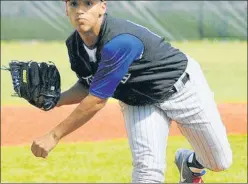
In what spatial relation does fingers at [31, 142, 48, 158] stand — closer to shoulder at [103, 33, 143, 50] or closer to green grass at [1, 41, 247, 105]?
shoulder at [103, 33, 143, 50]

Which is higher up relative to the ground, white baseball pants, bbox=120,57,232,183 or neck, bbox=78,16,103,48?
neck, bbox=78,16,103,48

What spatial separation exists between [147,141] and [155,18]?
16.5 m

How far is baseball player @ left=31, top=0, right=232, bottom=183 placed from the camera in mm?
3873

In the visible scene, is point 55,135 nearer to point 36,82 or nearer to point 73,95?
point 36,82

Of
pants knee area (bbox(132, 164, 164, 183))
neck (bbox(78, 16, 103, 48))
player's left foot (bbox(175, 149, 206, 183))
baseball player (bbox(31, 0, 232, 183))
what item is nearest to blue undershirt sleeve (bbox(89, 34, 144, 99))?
baseball player (bbox(31, 0, 232, 183))

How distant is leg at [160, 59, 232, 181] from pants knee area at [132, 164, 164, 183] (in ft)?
1.17

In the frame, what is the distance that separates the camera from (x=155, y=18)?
20.5 metres

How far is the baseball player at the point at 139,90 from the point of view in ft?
12.7

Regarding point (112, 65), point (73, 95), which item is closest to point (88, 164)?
point (73, 95)

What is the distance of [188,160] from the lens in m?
5.02

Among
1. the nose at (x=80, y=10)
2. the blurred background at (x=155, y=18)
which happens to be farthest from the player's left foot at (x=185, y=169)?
the blurred background at (x=155, y=18)

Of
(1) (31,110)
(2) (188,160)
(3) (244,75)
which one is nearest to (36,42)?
(3) (244,75)

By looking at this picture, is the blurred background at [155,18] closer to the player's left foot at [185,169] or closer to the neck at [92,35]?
the player's left foot at [185,169]

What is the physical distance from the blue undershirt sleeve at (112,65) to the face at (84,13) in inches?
5.7
